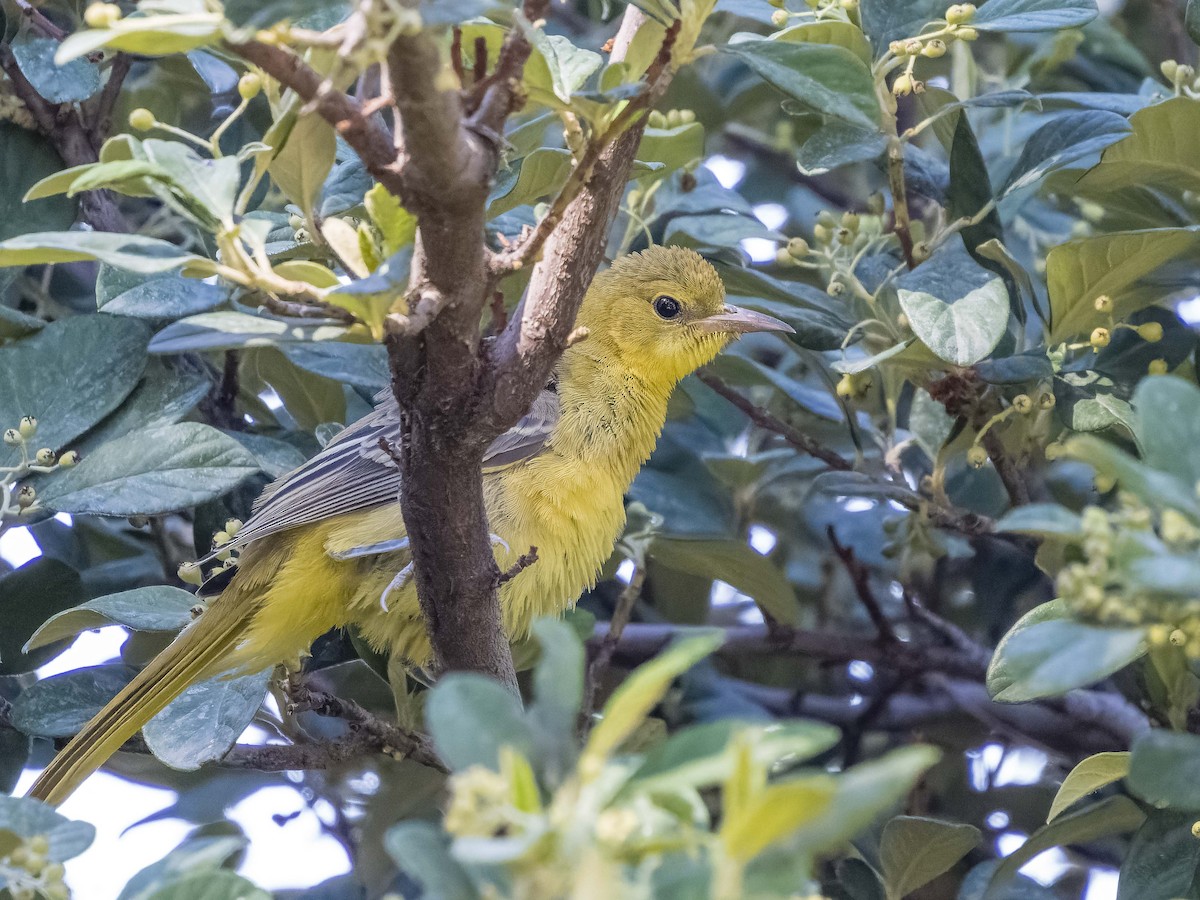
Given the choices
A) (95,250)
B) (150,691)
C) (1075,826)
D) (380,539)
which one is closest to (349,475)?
(380,539)

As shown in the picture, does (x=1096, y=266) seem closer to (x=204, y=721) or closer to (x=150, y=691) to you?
(x=204, y=721)

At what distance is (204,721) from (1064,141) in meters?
2.41

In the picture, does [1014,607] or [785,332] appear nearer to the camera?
[785,332]

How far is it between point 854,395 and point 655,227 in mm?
1038

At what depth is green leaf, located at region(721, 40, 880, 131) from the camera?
2.16 metres

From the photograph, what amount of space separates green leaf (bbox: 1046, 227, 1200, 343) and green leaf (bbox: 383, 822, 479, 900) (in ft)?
7.20

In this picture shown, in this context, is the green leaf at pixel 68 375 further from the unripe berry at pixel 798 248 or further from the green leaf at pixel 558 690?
the green leaf at pixel 558 690

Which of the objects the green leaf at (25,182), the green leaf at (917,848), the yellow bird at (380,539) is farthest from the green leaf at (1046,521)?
the green leaf at (25,182)

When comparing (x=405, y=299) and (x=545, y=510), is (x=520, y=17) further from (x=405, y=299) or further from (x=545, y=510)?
(x=545, y=510)

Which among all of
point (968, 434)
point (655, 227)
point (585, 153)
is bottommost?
point (968, 434)

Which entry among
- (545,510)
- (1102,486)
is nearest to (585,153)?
(1102,486)

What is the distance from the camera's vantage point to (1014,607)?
4383 millimetres

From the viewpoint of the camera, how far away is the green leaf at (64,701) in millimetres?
3137

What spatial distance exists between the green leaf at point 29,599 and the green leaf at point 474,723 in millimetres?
2376
